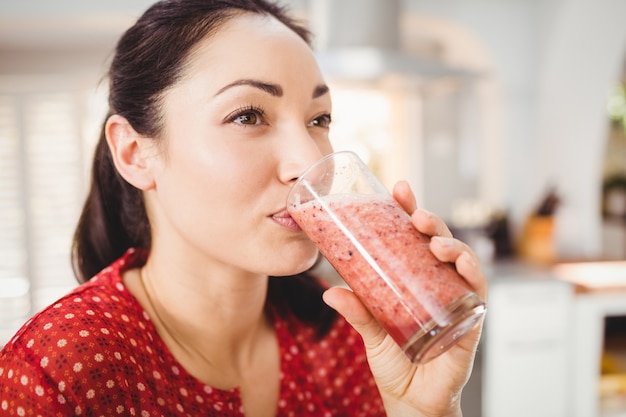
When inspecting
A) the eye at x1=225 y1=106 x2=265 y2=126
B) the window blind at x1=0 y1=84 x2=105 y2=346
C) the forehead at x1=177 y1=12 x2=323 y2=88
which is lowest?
the window blind at x1=0 y1=84 x2=105 y2=346

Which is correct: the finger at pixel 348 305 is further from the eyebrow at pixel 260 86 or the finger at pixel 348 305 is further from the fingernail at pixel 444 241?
the eyebrow at pixel 260 86

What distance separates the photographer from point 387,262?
74cm

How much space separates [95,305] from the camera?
2.99 feet

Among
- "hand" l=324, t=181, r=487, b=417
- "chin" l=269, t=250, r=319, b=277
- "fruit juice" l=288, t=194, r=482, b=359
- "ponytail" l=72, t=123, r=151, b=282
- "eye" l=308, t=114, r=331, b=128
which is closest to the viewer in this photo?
"fruit juice" l=288, t=194, r=482, b=359

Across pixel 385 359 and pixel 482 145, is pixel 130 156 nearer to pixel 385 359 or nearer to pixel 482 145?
pixel 385 359

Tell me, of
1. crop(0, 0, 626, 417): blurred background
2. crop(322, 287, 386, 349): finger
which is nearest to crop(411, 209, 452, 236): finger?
crop(322, 287, 386, 349): finger

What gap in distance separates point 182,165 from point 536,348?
2.86 meters

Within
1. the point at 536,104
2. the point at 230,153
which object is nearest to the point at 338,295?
the point at 230,153

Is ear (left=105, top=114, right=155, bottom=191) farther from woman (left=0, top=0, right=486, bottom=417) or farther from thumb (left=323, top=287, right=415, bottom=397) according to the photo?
thumb (left=323, top=287, right=415, bottom=397)

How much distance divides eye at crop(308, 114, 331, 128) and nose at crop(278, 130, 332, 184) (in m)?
0.10

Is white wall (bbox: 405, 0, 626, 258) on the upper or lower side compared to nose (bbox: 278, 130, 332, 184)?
lower

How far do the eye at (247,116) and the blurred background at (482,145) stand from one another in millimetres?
478

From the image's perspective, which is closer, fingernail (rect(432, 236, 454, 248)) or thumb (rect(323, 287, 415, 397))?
fingernail (rect(432, 236, 454, 248))

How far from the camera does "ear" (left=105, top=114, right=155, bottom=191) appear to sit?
1032 mm
